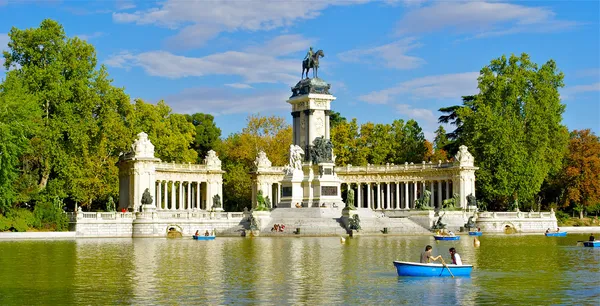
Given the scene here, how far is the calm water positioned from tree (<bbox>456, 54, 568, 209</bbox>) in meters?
36.3

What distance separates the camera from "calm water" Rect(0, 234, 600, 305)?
23.0 metres

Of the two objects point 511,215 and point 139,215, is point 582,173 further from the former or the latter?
point 139,215

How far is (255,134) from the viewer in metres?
97.0

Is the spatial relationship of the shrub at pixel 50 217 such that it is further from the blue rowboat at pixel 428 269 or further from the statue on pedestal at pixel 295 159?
the blue rowboat at pixel 428 269

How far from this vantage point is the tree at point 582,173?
277ft

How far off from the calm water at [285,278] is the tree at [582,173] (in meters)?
44.1

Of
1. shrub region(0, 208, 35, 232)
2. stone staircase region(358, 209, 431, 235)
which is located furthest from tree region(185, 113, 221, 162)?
shrub region(0, 208, 35, 232)

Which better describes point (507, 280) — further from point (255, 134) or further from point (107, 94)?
point (255, 134)

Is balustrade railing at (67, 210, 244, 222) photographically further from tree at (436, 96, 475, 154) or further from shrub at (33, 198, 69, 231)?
tree at (436, 96, 475, 154)

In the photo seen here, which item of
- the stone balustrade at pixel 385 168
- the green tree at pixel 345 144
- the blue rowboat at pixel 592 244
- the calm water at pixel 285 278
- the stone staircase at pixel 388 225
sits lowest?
the calm water at pixel 285 278

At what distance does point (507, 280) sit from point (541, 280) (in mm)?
1083

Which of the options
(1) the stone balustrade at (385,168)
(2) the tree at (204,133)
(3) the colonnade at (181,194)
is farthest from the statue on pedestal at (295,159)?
(2) the tree at (204,133)

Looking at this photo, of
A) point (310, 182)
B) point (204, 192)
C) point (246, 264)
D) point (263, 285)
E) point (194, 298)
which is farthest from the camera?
point (204, 192)

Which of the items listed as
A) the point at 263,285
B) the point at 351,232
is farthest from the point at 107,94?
the point at 263,285
